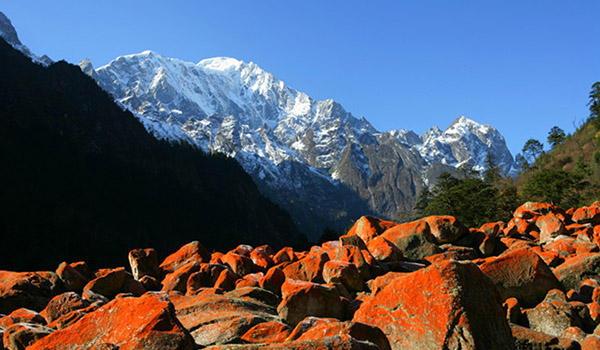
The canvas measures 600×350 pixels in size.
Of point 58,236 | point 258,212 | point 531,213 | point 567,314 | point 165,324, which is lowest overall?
point 567,314

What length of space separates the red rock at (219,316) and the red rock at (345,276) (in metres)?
2.35

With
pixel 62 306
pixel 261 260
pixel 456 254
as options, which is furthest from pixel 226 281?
pixel 456 254

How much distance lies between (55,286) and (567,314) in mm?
14547

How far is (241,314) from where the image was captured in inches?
352

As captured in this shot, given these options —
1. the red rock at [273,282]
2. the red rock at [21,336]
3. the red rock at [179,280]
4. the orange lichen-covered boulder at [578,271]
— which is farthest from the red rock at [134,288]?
the orange lichen-covered boulder at [578,271]

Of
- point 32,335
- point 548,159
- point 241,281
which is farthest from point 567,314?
point 548,159

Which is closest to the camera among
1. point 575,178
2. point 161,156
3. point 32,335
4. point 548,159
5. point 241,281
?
point 32,335

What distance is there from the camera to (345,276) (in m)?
12.0

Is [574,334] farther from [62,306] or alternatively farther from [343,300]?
[62,306]

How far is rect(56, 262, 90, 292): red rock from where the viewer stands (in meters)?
14.1

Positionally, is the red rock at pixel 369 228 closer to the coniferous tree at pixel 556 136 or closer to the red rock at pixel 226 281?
the red rock at pixel 226 281

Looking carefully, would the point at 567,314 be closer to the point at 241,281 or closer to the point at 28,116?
the point at 241,281

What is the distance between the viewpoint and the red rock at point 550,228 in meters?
18.9

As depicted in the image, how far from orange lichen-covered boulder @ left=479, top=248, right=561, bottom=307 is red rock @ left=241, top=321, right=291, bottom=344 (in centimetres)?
624
